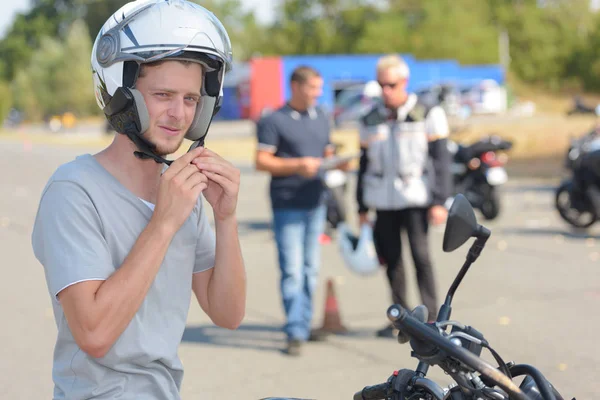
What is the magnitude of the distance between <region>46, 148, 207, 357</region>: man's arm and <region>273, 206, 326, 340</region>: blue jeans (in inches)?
181

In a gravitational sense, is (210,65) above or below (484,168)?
above

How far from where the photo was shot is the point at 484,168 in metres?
13.2

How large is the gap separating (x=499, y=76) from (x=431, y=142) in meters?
56.4

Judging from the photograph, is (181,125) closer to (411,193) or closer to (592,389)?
(592,389)

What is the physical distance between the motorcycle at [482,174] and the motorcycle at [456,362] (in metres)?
11.2

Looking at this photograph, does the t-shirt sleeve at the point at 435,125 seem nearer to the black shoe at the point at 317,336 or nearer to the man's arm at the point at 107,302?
the black shoe at the point at 317,336

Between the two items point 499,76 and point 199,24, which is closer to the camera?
point 199,24

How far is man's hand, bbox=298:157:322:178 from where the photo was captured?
6.89 m

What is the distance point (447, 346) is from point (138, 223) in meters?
0.91

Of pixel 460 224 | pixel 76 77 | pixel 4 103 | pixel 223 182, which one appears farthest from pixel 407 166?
pixel 76 77

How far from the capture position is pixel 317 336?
709cm

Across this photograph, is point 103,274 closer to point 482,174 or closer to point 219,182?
point 219,182

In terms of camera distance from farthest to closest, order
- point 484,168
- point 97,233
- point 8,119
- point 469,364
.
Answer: point 8,119 → point 484,168 → point 97,233 → point 469,364

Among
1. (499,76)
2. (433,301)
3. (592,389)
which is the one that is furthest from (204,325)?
(499,76)
